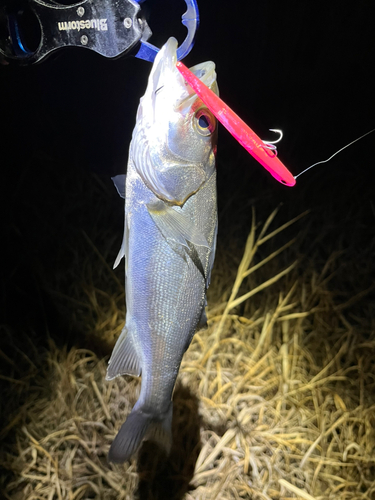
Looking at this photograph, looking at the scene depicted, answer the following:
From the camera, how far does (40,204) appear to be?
128 cm

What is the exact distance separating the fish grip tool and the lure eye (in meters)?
0.10

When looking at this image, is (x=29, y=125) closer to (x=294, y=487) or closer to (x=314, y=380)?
(x=314, y=380)

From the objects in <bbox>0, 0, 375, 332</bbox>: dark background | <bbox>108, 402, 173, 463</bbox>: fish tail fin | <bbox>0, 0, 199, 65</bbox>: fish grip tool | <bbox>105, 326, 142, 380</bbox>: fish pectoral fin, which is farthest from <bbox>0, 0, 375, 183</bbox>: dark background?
<bbox>108, 402, 173, 463</bbox>: fish tail fin

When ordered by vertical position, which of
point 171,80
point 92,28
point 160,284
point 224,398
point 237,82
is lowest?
point 224,398

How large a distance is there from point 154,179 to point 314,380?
3.44 feet

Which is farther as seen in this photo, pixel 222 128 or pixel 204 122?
pixel 222 128

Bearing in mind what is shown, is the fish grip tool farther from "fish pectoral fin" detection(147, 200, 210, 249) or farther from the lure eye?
"fish pectoral fin" detection(147, 200, 210, 249)

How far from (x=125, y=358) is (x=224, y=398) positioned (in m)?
0.68

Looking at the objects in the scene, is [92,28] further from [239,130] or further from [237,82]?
[237,82]

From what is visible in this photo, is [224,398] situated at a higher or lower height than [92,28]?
lower

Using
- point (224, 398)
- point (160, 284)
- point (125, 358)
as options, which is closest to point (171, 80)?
point (160, 284)

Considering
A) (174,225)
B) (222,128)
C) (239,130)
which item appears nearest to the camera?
(239,130)

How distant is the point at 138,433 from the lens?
2.06 feet

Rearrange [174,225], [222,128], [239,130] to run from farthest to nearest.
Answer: [222,128] < [174,225] < [239,130]
